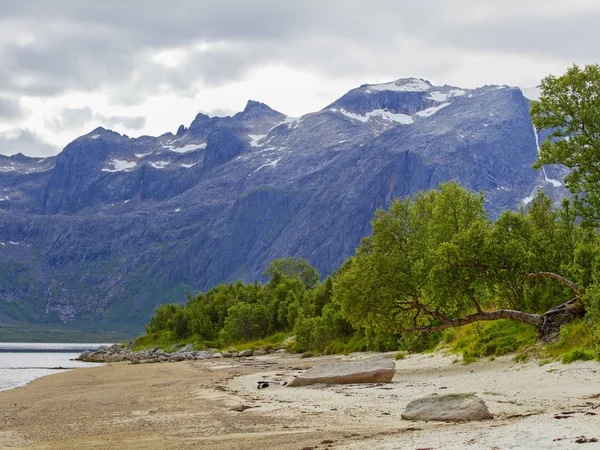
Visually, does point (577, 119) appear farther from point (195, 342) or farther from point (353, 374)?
point (195, 342)

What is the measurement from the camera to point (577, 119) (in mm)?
38750

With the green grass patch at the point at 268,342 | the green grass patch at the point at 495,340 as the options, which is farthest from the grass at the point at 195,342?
the green grass patch at the point at 495,340

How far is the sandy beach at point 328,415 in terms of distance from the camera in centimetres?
1659

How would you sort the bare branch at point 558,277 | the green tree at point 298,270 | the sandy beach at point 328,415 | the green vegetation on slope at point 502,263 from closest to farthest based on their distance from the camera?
the sandy beach at point 328,415 → the bare branch at point 558,277 → the green vegetation on slope at point 502,263 → the green tree at point 298,270

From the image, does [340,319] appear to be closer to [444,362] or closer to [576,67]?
[444,362]

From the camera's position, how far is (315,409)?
25.3 meters

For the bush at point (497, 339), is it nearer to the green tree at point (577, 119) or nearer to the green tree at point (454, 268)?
the green tree at point (454, 268)

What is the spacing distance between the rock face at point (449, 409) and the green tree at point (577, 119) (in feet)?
72.3

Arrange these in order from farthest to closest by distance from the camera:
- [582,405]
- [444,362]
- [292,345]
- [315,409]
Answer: [292,345] → [444,362] → [315,409] → [582,405]

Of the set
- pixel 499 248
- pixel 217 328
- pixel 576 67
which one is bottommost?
pixel 217 328

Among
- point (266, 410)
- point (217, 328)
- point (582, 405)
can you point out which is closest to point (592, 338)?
point (582, 405)

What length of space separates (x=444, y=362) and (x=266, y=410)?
62.0ft

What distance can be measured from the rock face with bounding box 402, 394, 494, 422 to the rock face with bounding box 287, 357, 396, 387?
12.5m

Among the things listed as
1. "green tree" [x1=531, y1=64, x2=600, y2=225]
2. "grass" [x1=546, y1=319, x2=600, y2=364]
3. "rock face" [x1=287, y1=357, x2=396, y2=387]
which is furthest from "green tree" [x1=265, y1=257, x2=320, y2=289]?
"grass" [x1=546, y1=319, x2=600, y2=364]
